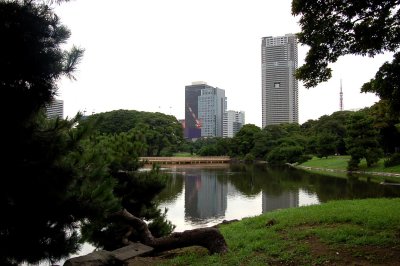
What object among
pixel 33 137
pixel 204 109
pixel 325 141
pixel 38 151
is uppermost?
pixel 204 109

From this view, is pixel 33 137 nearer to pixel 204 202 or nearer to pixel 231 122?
pixel 204 202

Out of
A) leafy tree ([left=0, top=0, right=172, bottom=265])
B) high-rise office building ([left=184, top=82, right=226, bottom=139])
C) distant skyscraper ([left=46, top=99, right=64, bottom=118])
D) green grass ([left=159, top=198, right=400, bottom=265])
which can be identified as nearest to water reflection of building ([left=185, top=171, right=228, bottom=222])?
green grass ([left=159, top=198, right=400, bottom=265])

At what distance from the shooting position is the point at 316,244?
5.48 meters

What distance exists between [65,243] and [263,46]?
86.5 m

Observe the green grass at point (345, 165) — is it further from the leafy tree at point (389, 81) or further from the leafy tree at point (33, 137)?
the leafy tree at point (33, 137)

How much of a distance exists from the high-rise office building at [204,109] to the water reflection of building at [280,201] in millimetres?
98964

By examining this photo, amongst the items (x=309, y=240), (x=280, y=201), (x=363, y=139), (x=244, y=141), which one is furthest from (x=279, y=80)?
(x=309, y=240)

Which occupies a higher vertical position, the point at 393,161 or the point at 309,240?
the point at 393,161

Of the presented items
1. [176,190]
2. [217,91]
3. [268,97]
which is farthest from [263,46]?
[176,190]

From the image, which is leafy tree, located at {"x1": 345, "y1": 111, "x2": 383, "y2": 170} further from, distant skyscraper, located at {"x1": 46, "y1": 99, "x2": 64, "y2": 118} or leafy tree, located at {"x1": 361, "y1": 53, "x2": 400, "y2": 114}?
distant skyscraper, located at {"x1": 46, "y1": 99, "x2": 64, "y2": 118}

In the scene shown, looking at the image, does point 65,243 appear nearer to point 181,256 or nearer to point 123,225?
point 181,256

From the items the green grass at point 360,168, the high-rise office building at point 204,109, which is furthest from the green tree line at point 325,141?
the high-rise office building at point 204,109

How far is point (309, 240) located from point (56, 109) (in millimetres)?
4413

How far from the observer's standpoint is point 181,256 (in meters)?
5.86
